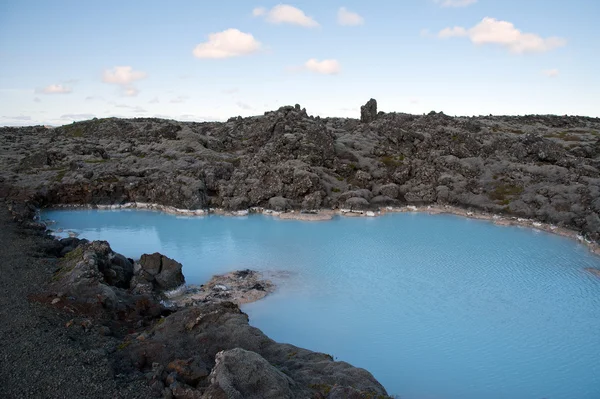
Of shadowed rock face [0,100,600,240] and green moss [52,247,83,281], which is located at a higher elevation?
shadowed rock face [0,100,600,240]

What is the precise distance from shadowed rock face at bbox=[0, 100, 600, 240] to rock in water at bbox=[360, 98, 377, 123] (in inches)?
461

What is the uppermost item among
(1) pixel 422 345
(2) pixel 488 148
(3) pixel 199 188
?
(2) pixel 488 148

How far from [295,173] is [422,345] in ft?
111

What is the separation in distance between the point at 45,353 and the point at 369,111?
246ft

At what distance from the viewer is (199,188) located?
165ft

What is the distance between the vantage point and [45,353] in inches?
627

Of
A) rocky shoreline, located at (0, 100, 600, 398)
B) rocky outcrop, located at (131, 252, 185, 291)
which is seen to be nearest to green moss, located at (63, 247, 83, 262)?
rocky shoreline, located at (0, 100, 600, 398)

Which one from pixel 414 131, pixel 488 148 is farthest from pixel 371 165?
pixel 488 148

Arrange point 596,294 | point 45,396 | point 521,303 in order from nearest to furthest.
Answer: point 45,396 → point 521,303 → point 596,294

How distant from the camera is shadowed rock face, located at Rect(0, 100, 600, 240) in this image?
4891cm

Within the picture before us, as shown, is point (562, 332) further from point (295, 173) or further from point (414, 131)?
point (414, 131)

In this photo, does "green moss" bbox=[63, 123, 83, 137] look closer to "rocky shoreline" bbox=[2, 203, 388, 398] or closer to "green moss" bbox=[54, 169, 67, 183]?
"green moss" bbox=[54, 169, 67, 183]

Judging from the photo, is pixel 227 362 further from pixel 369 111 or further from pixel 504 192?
pixel 369 111

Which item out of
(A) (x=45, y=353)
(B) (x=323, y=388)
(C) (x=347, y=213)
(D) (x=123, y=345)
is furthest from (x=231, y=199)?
(B) (x=323, y=388)
